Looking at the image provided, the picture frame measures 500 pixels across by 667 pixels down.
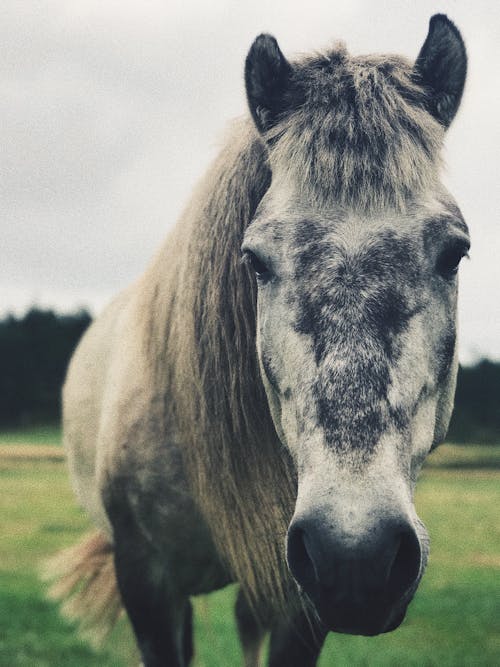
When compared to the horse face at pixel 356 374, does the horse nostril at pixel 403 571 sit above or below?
below

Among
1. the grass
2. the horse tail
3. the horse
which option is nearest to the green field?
the horse tail

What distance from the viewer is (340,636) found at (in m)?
6.15

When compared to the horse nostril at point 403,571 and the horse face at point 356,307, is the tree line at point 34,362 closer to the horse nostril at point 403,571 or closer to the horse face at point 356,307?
the horse face at point 356,307

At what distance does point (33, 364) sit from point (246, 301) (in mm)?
47919

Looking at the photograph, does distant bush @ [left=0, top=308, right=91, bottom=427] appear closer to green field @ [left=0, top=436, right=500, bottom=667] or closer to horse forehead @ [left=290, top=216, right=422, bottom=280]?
green field @ [left=0, top=436, right=500, bottom=667]

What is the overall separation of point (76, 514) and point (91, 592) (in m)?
11.6

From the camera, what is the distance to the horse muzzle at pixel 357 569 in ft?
5.33

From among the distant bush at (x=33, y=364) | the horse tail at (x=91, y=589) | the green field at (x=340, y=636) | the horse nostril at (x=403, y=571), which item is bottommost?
the distant bush at (x=33, y=364)

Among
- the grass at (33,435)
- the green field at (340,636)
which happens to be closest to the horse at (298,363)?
the green field at (340,636)

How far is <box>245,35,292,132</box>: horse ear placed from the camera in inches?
90.4

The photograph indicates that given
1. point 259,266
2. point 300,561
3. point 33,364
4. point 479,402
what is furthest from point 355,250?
point 33,364

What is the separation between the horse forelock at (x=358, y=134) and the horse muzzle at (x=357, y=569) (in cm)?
86

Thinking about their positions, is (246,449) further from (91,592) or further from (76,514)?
(76,514)

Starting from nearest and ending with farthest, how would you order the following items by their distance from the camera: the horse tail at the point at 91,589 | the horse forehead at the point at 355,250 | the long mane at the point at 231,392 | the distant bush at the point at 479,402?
the horse forehead at the point at 355,250, the long mane at the point at 231,392, the horse tail at the point at 91,589, the distant bush at the point at 479,402
